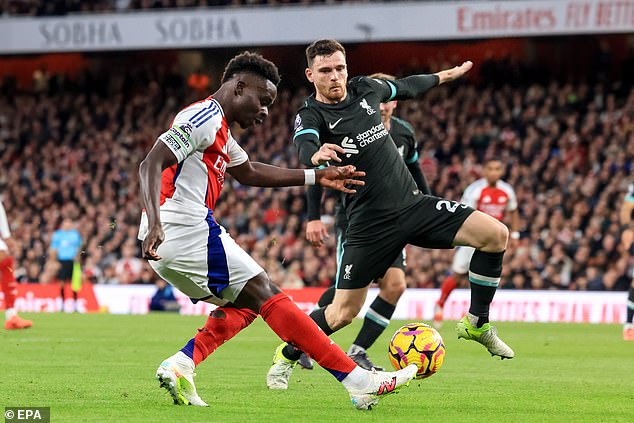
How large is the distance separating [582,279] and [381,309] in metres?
11.5

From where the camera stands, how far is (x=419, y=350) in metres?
7.62

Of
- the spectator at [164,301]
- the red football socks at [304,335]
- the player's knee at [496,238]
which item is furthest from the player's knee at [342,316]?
the spectator at [164,301]

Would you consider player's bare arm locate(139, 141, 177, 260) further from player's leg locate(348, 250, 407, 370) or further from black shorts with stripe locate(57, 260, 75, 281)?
black shorts with stripe locate(57, 260, 75, 281)

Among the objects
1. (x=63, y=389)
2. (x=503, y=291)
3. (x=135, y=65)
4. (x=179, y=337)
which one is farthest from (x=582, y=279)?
(x=135, y=65)

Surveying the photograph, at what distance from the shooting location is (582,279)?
20609 mm

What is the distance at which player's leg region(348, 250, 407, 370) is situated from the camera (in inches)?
380

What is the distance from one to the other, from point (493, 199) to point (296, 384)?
28.3ft

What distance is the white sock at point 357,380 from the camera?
645cm

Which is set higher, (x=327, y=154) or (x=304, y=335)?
(x=327, y=154)

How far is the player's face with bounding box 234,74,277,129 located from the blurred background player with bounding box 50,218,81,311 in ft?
53.8

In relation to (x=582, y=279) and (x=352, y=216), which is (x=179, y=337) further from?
(x=582, y=279)

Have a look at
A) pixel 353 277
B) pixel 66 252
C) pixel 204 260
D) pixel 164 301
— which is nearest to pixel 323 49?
pixel 353 277

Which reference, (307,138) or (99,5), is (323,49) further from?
(99,5)

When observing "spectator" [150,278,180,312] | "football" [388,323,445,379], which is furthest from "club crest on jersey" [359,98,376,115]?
"spectator" [150,278,180,312]
